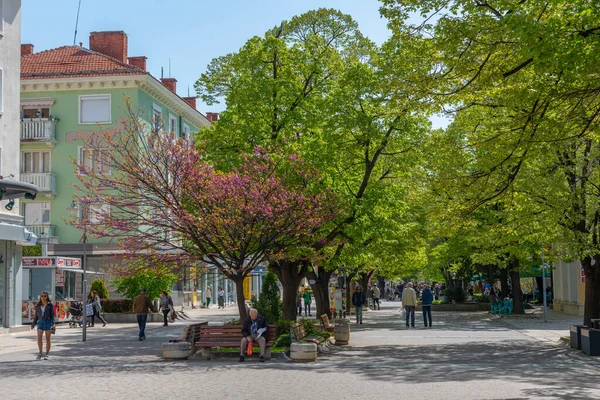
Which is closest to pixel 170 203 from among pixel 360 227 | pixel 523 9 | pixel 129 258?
pixel 129 258

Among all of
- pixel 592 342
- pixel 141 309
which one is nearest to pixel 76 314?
pixel 141 309

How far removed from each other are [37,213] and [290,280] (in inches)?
906

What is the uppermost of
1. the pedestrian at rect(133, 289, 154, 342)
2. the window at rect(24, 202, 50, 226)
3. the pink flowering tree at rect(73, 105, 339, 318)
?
the window at rect(24, 202, 50, 226)

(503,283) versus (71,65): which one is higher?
(71,65)

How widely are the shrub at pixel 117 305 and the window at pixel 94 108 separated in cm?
1236

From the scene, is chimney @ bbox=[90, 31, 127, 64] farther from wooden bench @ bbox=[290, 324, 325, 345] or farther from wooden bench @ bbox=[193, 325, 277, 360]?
wooden bench @ bbox=[193, 325, 277, 360]

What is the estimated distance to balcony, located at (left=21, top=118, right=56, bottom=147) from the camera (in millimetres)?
46156

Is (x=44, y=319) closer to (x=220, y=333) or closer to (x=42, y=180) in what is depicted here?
(x=220, y=333)

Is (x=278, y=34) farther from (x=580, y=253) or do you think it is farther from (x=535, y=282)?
(x=535, y=282)

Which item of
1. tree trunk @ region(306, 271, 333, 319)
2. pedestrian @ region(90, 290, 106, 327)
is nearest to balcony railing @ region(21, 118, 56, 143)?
pedestrian @ region(90, 290, 106, 327)

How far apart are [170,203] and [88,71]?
2789 cm

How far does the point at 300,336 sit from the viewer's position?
792 inches

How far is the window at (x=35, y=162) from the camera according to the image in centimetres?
4678

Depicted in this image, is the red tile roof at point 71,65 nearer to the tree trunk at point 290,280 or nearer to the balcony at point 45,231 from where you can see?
the balcony at point 45,231
